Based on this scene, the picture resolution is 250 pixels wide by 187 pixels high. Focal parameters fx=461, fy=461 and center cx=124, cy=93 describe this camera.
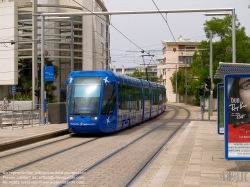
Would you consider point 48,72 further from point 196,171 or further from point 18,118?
point 196,171

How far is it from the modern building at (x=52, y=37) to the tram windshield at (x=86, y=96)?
1634 inches

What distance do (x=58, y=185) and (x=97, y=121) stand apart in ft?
35.6

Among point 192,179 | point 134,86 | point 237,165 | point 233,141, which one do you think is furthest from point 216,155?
point 134,86

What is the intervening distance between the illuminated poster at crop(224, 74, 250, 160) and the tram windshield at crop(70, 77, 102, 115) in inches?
414

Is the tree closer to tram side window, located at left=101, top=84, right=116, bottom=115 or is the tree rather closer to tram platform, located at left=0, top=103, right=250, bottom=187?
tram side window, located at left=101, top=84, right=116, bottom=115

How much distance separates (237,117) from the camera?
10.1m

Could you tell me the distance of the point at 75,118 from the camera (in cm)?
2027

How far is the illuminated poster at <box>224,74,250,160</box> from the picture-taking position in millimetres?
10062

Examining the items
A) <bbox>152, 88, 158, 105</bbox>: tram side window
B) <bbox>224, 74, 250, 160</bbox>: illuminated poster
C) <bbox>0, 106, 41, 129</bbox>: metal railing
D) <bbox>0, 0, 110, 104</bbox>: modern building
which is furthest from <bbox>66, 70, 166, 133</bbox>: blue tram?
<bbox>0, 0, 110, 104</bbox>: modern building

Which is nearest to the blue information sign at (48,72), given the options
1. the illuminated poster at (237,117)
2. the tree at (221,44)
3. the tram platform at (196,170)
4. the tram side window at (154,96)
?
the tram side window at (154,96)

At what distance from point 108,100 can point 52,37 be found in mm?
46797

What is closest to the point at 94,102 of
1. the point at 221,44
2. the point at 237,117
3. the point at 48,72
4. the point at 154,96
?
the point at 48,72

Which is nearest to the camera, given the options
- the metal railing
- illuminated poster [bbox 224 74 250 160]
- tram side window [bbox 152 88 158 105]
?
illuminated poster [bbox 224 74 250 160]

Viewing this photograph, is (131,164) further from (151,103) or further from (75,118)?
(151,103)
